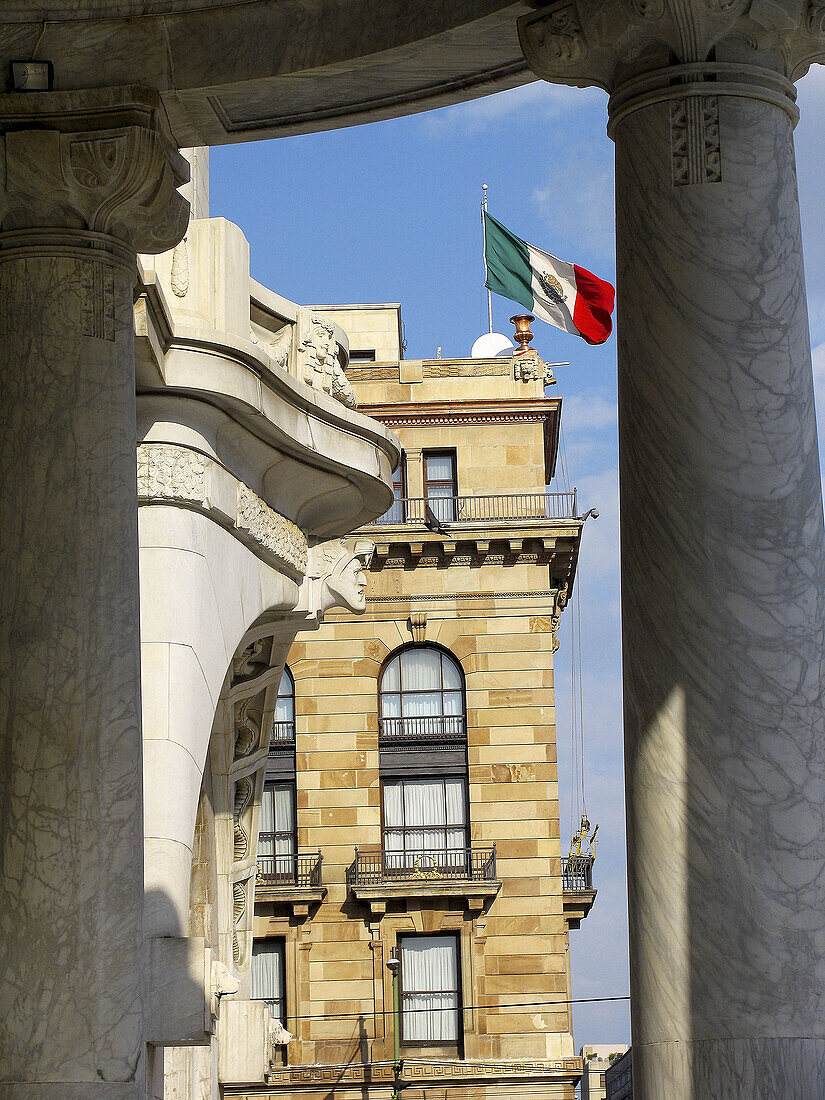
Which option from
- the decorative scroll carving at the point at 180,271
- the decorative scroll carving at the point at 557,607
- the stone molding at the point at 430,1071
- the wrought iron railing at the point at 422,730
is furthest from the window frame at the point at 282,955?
the decorative scroll carving at the point at 180,271

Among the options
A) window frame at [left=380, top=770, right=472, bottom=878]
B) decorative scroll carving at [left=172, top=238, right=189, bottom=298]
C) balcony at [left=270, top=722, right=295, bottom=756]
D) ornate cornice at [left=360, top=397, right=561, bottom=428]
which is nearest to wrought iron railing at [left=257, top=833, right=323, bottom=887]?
window frame at [left=380, top=770, right=472, bottom=878]

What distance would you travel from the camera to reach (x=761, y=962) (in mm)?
12453

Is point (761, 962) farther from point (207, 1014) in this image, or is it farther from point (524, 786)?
point (524, 786)

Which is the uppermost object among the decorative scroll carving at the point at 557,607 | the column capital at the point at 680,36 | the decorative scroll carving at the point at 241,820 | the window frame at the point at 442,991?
the decorative scroll carving at the point at 557,607

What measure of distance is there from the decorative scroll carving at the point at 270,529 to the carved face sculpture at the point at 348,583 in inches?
33.3

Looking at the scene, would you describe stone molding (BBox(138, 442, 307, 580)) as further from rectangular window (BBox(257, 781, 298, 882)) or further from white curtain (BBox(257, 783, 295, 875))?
white curtain (BBox(257, 783, 295, 875))

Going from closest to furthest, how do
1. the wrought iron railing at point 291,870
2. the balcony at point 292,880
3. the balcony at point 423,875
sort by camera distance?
1. the balcony at point 423,875
2. the balcony at point 292,880
3. the wrought iron railing at point 291,870

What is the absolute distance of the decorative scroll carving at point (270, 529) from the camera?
27562 millimetres

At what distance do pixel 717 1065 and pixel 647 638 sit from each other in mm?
3127

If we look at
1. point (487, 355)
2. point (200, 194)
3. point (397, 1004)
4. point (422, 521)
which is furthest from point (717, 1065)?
point (487, 355)

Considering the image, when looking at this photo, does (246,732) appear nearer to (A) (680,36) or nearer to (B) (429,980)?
(A) (680,36)

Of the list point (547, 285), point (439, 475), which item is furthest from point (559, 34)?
point (439, 475)

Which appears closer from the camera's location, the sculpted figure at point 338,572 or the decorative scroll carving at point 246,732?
the sculpted figure at point 338,572

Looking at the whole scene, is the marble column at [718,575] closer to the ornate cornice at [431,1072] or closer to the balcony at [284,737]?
the ornate cornice at [431,1072]
